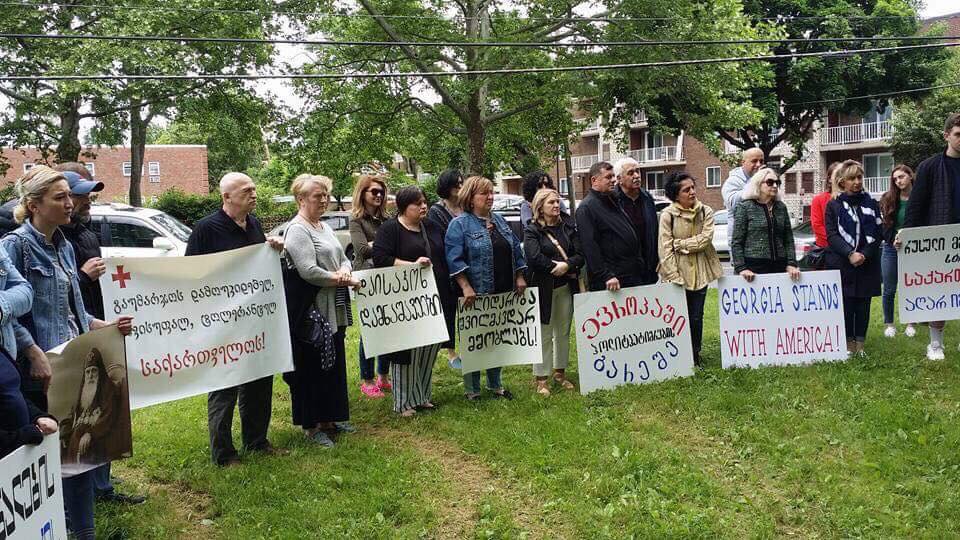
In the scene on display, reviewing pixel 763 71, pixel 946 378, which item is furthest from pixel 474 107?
pixel 946 378

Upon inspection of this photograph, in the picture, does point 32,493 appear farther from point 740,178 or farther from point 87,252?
point 740,178

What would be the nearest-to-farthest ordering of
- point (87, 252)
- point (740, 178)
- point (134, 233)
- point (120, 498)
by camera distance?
point (87, 252) < point (120, 498) < point (740, 178) < point (134, 233)

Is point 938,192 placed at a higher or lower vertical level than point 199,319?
higher

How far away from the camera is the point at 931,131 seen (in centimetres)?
3291

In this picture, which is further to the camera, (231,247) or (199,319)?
(231,247)

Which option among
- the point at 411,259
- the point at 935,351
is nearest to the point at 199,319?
the point at 411,259

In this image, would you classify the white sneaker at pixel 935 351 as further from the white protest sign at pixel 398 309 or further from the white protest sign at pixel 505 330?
the white protest sign at pixel 398 309

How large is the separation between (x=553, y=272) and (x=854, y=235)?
118 inches

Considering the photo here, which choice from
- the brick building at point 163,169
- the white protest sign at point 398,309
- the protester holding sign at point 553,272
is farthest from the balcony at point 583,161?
the white protest sign at point 398,309

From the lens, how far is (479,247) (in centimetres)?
648

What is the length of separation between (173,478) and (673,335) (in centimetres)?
418

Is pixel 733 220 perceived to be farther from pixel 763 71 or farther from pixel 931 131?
pixel 931 131

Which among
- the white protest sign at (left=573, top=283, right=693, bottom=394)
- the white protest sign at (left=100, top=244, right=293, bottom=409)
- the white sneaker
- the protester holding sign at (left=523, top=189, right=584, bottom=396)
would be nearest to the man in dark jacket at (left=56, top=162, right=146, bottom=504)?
the white protest sign at (left=100, top=244, right=293, bottom=409)

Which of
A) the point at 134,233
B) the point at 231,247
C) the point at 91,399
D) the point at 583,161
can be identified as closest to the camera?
the point at 91,399
